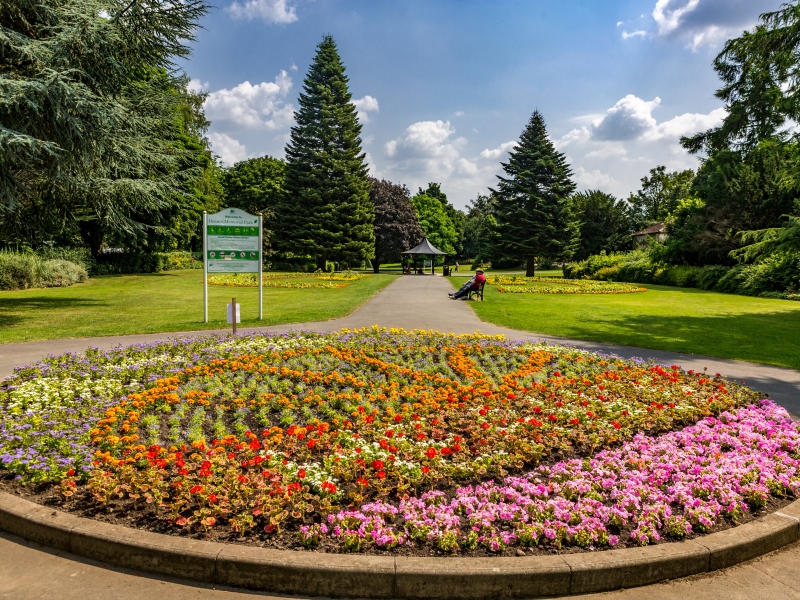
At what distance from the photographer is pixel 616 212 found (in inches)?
2409

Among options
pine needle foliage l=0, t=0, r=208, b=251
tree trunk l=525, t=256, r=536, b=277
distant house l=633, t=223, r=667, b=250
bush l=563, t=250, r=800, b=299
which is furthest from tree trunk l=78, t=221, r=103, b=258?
distant house l=633, t=223, r=667, b=250

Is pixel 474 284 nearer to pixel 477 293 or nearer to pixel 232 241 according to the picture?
pixel 477 293

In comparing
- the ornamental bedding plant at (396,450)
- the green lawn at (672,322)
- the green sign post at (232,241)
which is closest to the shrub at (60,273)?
the green sign post at (232,241)

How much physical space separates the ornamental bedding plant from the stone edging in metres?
0.18

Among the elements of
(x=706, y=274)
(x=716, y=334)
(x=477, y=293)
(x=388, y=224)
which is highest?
(x=388, y=224)

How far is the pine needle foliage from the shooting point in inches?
463

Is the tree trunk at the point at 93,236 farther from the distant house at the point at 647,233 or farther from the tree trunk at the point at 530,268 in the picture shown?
the distant house at the point at 647,233

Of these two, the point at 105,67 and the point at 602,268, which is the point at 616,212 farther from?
the point at 105,67

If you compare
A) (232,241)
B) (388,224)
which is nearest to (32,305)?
(232,241)

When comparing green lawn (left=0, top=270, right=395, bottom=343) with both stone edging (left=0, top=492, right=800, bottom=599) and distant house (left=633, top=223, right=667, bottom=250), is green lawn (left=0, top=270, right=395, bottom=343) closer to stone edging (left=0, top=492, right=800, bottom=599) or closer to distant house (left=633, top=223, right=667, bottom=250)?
stone edging (left=0, top=492, right=800, bottom=599)

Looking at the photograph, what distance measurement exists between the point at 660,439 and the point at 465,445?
2.06 m

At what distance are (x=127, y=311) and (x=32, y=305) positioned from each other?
4.22 meters

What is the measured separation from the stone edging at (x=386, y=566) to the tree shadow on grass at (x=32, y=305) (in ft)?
41.3

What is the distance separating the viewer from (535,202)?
140 ft
